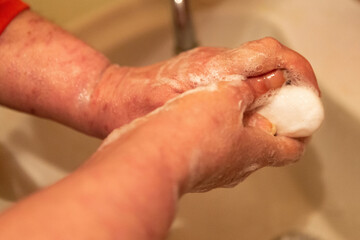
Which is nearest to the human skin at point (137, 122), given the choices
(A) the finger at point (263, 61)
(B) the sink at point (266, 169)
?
(A) the finger at point (263, 61)

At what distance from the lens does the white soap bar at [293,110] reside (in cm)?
42

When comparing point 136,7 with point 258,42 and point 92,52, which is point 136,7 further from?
point 258,42

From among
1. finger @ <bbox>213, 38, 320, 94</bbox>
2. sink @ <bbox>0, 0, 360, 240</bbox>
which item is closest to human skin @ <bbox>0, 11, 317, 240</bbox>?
finger @ <bbox>213, 38, 320, 94</bbox>

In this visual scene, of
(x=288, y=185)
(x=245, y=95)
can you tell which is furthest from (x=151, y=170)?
(x=288, y=185)

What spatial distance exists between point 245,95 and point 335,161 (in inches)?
13.8

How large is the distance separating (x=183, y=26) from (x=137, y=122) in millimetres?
413

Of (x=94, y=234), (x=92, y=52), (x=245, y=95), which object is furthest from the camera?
(x=92, y=52)

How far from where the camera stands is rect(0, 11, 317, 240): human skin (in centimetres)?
24

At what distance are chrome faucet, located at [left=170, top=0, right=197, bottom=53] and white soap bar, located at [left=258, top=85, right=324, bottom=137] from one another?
32 centimetres

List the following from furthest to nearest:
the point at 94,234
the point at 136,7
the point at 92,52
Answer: the point at 136,7
the point at 92,52
the point at 94,234

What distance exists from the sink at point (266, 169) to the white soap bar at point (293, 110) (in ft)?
0.54

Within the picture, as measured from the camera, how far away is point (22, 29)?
542mm

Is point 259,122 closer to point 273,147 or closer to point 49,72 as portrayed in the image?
point 273,147

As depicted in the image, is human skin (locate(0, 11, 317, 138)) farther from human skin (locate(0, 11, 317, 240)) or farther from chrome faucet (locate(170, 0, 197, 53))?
chrome faucet (locate(170, 0, 197, 53))
